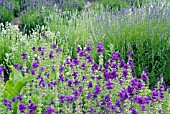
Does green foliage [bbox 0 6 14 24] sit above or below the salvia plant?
above

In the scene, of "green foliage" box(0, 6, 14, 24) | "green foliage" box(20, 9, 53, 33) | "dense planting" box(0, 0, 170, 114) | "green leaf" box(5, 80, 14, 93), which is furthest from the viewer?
"green foliage" box(0, 6, 14, 24)

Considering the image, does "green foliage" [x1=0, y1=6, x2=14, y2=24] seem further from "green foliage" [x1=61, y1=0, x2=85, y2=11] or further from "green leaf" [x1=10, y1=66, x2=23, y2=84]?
"green leaf" [x1=10, y1=66, x2=23, y2=84]

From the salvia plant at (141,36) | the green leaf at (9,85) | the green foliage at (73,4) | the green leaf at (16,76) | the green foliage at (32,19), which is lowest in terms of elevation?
the green leaf at (9,85)

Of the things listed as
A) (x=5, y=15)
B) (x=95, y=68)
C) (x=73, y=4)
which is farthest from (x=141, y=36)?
(x=73, y=4)

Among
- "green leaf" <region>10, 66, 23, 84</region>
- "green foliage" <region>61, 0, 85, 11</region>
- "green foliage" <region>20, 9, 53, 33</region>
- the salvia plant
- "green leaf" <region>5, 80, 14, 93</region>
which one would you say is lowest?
"green leaf" <region>5, 80, 14, 93</region>

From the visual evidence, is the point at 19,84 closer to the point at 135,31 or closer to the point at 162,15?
the point at 135,31

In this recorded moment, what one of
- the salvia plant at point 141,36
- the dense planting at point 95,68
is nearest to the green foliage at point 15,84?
the dense planting at point 95,68

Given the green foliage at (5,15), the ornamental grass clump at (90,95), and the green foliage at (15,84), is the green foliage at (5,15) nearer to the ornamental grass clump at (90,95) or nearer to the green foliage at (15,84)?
the green foliage at (15,84)

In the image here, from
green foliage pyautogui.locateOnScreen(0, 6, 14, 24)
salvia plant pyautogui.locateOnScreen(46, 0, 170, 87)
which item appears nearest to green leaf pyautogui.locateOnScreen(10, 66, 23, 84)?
salvia plant pyautogui.locateOnScreen(46, 0, 170, 87)

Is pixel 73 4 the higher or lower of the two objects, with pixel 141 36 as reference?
higher

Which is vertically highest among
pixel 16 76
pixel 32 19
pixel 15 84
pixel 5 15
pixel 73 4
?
pixel 73 4

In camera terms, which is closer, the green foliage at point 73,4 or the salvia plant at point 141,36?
the salvia plant at point 141,36

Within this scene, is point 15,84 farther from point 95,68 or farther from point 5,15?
point 5,15

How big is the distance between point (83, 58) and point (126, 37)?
1333 mm
